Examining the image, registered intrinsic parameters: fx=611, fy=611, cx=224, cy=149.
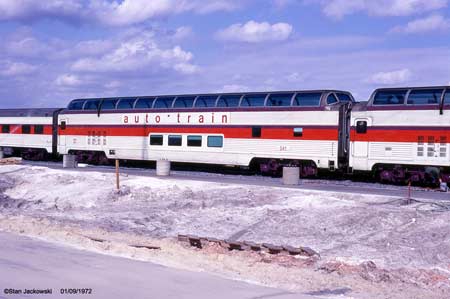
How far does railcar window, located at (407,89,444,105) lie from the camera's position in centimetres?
2414

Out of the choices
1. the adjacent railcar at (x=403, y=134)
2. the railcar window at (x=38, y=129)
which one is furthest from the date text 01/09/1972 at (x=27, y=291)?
the railcar window at (x=38, y=129)

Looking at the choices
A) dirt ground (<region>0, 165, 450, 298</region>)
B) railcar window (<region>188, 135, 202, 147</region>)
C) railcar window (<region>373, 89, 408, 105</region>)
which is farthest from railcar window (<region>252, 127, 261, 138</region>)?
dirt ground (<region>0, 165, 450, 298</region>)

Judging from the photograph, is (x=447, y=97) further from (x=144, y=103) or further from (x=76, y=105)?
(x=76, y=105)

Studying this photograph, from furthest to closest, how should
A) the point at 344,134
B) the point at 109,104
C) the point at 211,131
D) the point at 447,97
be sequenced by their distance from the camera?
the point at 109,104 → the point at 211,131 → the point at 344,134 → the point at 447,97

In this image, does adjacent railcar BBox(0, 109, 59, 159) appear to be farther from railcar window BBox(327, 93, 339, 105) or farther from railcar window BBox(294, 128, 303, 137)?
railcar window BBox(327, 93, 339, 105)

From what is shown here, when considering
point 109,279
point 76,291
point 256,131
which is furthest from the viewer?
point 256,131

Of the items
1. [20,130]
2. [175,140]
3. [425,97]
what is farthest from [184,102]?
[20,130]

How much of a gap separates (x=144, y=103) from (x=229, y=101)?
6.36 meters

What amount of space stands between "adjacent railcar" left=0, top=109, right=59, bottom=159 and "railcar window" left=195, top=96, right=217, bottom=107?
12436mm

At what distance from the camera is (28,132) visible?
42188 millimetres

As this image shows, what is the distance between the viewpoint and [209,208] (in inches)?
832

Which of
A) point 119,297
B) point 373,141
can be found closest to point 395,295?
point 119,297

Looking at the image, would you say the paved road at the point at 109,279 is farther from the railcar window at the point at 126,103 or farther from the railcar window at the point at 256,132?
the railcar window at the point at 126,103

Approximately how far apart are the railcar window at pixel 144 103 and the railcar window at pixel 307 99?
974 centimetres
